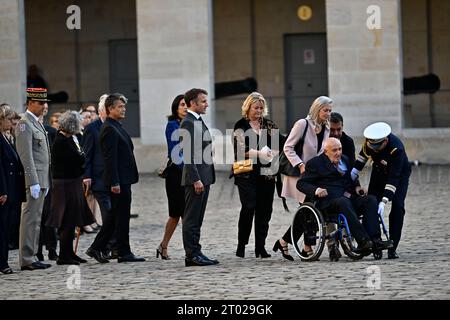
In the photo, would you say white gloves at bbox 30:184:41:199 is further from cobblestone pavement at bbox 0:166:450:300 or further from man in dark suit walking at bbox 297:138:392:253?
man in dark suit walking at bbox 297:138:392:253

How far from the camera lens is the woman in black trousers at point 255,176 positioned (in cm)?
1467

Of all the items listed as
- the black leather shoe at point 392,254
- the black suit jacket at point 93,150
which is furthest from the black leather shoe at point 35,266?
the black leather shoe at point 392,254

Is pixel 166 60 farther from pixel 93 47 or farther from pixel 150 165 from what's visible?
pixel 93 47

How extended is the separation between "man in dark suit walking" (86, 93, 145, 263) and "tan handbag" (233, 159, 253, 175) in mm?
1196

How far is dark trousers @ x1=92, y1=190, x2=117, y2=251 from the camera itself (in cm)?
1530

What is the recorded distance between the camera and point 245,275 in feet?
42.7

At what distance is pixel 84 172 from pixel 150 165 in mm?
12610

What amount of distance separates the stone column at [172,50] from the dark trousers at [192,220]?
13.6 metres

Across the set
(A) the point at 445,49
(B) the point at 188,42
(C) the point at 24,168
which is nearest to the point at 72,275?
(C) the point at 24,168

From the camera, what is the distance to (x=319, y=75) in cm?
3259

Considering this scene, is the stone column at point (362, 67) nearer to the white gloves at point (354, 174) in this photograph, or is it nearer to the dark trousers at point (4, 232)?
A: the white gloves at point (354, 174)

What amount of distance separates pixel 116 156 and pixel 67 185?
2.45 ft

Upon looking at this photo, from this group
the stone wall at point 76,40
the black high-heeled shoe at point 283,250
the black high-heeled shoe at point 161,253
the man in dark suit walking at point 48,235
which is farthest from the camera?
the stone wall at point 76,40

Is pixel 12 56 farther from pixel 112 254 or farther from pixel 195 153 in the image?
pixel 195 153
